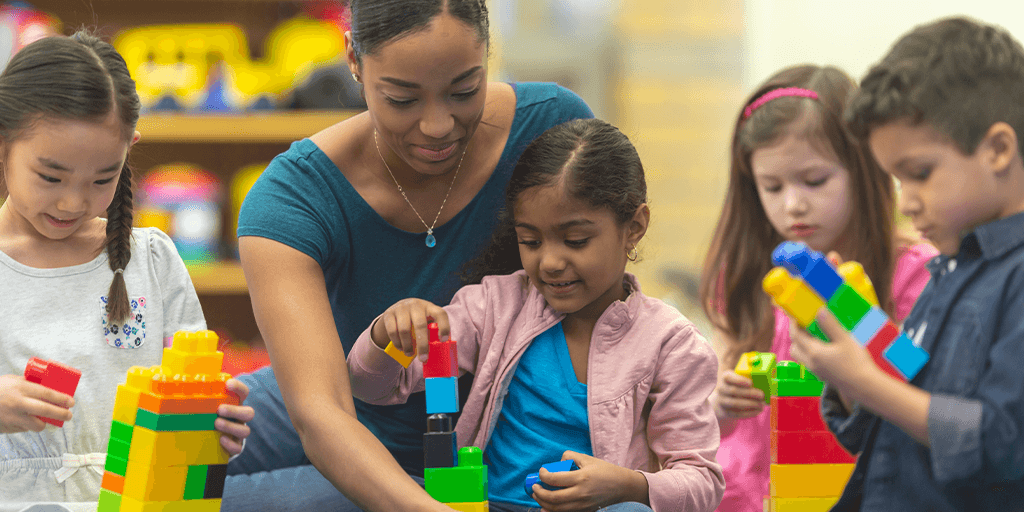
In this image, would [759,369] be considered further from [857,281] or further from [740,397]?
[857,281]

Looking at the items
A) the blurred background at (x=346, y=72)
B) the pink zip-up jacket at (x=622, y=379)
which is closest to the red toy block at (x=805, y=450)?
the pink zip-up jacket at (x=622, y=379)

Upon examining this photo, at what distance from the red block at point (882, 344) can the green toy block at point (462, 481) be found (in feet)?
1.67

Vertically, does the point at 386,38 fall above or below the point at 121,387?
above

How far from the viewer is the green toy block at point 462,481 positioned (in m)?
1.19

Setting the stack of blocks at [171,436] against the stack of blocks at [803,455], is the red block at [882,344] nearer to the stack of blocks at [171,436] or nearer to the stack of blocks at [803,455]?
the stack of blocks at [803,455]

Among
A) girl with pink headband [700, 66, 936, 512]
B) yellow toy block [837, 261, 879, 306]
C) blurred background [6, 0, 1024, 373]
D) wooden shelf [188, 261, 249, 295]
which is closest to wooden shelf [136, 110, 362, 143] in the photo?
blurred background [6, 0, 1024, 373]

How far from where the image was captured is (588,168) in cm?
146

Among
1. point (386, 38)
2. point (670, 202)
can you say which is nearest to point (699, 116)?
point (670, 202)

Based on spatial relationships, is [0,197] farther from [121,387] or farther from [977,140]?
[977,140]

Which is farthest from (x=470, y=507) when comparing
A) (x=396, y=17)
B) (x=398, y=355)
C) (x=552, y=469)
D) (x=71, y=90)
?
(x=71, y=90)

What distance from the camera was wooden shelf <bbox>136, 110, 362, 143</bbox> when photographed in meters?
3.10

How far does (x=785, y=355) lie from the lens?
1.96 m

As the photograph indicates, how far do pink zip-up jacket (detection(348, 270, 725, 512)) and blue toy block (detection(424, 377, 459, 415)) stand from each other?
0.22m

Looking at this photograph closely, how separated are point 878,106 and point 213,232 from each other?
2.56 m
